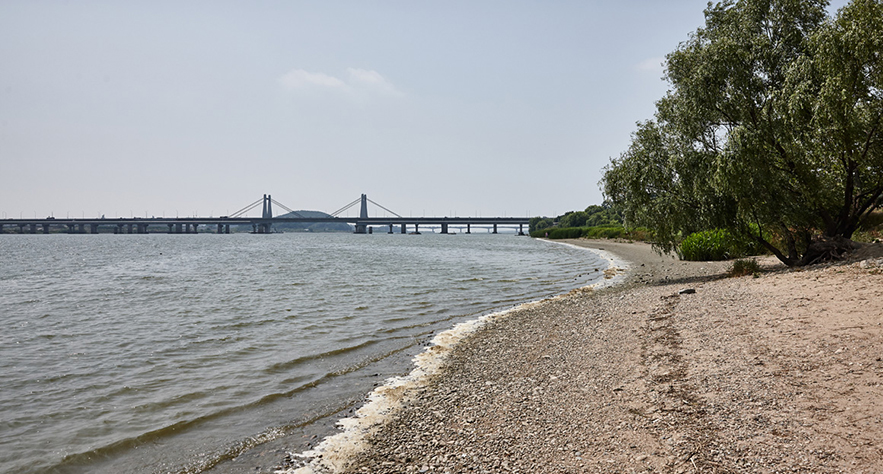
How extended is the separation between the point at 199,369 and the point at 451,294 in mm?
13785

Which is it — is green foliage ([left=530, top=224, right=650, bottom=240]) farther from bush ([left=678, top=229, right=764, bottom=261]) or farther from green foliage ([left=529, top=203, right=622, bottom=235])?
bush ([left=678, top=229, right=764, bottom=261])

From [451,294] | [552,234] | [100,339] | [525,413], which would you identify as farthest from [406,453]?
[552,234]

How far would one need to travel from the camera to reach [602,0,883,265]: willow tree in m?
16.9

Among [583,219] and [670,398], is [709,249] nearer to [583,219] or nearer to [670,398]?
[670,398]

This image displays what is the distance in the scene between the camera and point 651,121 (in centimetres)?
2238

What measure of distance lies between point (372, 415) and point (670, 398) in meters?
4.66

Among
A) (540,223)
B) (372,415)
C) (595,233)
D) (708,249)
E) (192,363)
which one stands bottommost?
(192,363)

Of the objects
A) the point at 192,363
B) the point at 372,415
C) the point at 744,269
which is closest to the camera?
the point at 372,415

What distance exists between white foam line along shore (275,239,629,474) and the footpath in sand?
21cm

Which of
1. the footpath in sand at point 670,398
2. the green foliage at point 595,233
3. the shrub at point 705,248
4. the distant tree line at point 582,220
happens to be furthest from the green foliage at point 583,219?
the footpath in sand at point 670,398

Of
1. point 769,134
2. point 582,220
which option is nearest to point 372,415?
point 769,134

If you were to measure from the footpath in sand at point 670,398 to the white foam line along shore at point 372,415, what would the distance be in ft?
0.69

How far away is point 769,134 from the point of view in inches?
742

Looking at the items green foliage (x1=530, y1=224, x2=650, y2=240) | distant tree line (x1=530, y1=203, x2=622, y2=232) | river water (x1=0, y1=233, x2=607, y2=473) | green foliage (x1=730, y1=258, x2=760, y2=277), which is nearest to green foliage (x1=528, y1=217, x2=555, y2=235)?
distant tree line (x1=530, y1=203, x2=622, y2=232)
